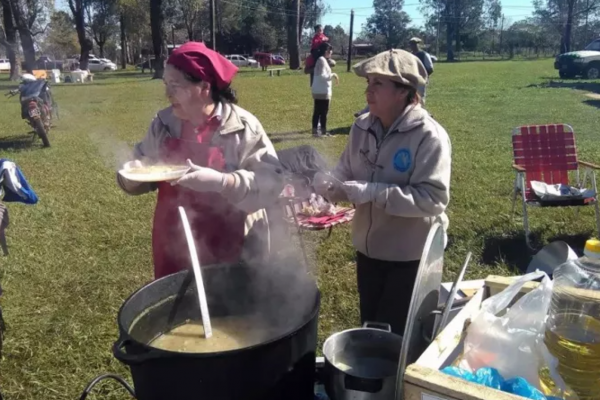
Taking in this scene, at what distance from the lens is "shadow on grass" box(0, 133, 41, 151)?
33.0ft

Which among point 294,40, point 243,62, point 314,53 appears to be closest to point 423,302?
point 314,53

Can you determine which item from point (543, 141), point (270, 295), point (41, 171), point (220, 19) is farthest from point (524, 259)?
point (220, 19)

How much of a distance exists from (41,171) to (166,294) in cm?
717

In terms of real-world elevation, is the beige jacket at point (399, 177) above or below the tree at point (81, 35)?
below

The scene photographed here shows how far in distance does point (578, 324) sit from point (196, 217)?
5.04ft

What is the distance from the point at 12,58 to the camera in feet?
94.9

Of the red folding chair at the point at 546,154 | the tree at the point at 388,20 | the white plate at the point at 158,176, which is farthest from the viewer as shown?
the tree at the point at 388,20

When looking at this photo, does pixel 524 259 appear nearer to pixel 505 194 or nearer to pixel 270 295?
pixel 505 194

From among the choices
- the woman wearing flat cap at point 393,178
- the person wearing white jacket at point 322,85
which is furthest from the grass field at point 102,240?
the woman wearing flat cap at point 393,178

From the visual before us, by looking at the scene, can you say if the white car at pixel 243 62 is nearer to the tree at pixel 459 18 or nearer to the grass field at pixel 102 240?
the tree at pixel 459 18

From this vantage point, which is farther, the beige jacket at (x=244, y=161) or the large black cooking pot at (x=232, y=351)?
the beige jacket at (x=244, y=161)

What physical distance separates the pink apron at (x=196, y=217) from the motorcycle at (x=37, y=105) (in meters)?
8.60

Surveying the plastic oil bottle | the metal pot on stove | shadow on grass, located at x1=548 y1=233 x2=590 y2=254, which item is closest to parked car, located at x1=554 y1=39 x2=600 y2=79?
shadow on grass, located at x1=548 y1=233 x2=590 y2=254

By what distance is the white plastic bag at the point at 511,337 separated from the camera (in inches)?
54.5
